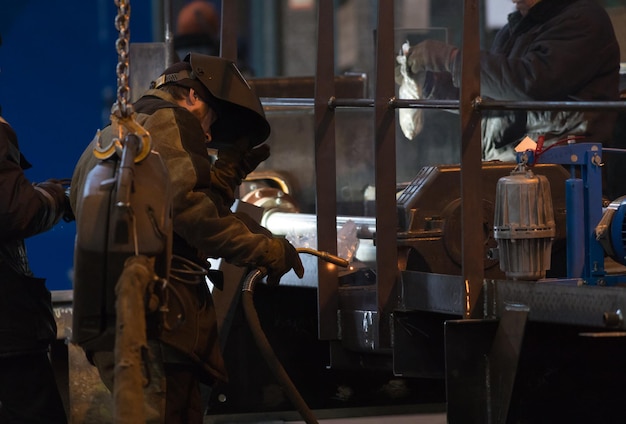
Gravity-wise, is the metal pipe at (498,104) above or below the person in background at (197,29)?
below

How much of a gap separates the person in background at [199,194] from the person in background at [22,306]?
0.74 meters

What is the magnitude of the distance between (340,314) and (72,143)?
116 inches

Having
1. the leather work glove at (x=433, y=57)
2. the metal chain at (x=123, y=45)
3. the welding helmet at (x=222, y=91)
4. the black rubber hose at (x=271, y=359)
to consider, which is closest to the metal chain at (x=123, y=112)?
the metal chain at (x=123, y=45)

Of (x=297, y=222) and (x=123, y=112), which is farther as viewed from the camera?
(x=297, y=222)

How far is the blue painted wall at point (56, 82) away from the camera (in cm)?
800

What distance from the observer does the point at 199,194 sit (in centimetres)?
461

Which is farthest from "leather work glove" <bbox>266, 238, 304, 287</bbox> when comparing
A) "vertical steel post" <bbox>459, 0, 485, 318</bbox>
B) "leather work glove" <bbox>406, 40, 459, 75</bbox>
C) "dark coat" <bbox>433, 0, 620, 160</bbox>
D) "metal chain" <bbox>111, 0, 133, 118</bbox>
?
"leather work glove" <bbox>406, 40, 459, 75</bbox>

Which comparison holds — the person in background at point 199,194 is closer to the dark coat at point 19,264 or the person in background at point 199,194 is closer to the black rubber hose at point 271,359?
the black rubber hose at point 271,359

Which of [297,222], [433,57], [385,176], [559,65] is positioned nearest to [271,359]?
[385,176]

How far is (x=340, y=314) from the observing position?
5.68 m

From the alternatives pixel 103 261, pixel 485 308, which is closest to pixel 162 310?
pixel 103 261

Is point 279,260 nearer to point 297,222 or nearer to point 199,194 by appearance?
point 199,194

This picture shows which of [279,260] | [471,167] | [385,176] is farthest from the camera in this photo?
[385,176]

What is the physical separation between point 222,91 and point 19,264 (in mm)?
1375
